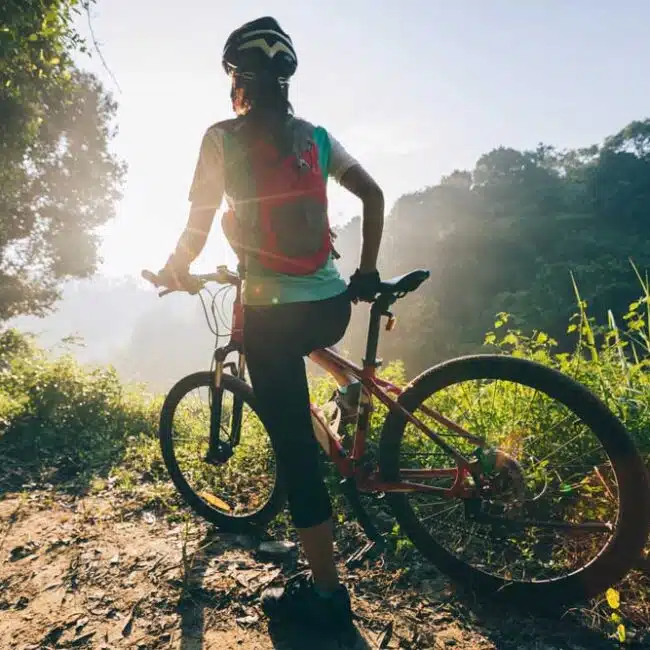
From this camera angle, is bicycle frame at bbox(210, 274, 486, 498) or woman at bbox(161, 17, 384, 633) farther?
bicycle frame at bbox(210, 274, 486, 498)

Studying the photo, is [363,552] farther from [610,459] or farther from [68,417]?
[68,417]

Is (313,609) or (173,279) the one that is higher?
(173,279)

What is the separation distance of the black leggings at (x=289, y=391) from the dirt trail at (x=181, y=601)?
0.67 m

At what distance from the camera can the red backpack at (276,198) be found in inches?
80.5

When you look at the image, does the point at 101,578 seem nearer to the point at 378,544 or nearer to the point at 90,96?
the point at 378,544

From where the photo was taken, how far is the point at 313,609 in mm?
2086

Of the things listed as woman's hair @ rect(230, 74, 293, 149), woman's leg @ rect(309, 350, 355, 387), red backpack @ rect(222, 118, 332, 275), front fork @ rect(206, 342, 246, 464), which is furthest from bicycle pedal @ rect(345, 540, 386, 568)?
woman's hair @ rect(230, 74, 293, 149)

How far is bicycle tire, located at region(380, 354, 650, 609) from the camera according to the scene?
1.86 m

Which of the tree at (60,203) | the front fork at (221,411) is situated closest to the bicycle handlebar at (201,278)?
the front fork at (221,411)

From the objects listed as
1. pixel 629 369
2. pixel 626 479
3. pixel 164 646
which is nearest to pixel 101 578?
pixel 164 646

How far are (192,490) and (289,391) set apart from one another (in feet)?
5.83

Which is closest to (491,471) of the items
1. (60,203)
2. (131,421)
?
(131,421)

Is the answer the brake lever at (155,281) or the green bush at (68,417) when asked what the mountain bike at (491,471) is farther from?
the green bush at (68,417)

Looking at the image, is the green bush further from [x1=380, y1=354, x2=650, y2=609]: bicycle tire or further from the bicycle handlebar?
[x1=380, y1=354, x2=650, y2=609]: bicycle tire
